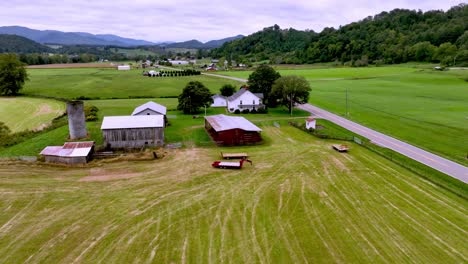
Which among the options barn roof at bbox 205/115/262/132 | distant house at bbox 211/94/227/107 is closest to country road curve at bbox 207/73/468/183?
barn roof at bbox 205/115/262/132

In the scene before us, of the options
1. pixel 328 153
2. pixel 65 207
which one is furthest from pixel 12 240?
pixel 328 153

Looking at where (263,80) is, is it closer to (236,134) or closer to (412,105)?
(412,105)

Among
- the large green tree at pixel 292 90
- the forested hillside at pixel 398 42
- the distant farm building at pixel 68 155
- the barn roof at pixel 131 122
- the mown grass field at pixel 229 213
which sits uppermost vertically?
the forested hillside at pixel 398 42

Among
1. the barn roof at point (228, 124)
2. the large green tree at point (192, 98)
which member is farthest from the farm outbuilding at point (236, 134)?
the large green tree at point (192, 98)

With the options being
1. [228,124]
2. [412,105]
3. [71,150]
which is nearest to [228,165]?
[228,124]

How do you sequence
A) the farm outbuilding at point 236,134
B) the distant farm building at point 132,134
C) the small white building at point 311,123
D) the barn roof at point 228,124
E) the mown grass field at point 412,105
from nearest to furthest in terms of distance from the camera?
the distant farm building at point 132,134 < the farm outbuilding at point 236,134 < the barn roof at point 228,124 < the mown grass field at point 412,105 < the small white building at point 311,123

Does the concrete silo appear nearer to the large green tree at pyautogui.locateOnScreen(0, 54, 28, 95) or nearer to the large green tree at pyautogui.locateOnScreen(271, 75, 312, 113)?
the large green tree at pyautogui.locateOnScreen(271, 75, 312, 113)

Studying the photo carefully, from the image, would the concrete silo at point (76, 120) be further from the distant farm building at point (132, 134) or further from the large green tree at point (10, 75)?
the large green tree at point (10, 75)
